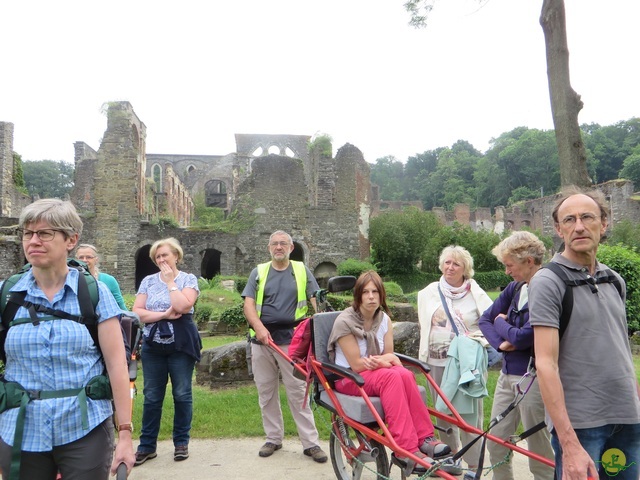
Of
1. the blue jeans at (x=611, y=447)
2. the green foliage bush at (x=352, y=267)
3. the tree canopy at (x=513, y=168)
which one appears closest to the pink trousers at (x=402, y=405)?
the blue jeans at (x=611, y=447)

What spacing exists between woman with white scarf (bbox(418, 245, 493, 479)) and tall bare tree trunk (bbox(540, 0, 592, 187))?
2.97 metres

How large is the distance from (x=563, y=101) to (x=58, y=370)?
21.1ft

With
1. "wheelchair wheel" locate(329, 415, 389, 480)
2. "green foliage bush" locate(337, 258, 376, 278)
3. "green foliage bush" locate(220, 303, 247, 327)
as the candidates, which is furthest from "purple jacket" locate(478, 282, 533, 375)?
"green foliage bush" locate(337, 258, 376, 278)

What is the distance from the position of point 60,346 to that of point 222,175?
151 feet

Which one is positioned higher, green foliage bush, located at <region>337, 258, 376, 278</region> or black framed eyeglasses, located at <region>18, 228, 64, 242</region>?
black framed eyeglasses, located at <region>18, 228, 64, 242</region>

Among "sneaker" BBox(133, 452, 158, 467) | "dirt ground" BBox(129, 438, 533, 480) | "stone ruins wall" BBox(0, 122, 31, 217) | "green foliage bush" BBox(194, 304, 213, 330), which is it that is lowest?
"dirt ground" BBox(129, 438, 533, 480)

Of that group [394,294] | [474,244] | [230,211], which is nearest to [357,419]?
[394,294]

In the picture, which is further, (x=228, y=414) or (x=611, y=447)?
(x=228, y=414)

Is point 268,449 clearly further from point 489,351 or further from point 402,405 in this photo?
point 489,351

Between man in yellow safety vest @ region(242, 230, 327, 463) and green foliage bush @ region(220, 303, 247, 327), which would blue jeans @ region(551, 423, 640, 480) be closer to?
man in yellow safety vest @ region(242, 230, 327, 463)

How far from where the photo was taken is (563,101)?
256 inches

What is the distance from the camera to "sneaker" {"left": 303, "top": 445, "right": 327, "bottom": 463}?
4.55 m

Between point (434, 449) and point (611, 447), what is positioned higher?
point (611, 447)

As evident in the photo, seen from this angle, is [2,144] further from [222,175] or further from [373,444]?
[373,444]
